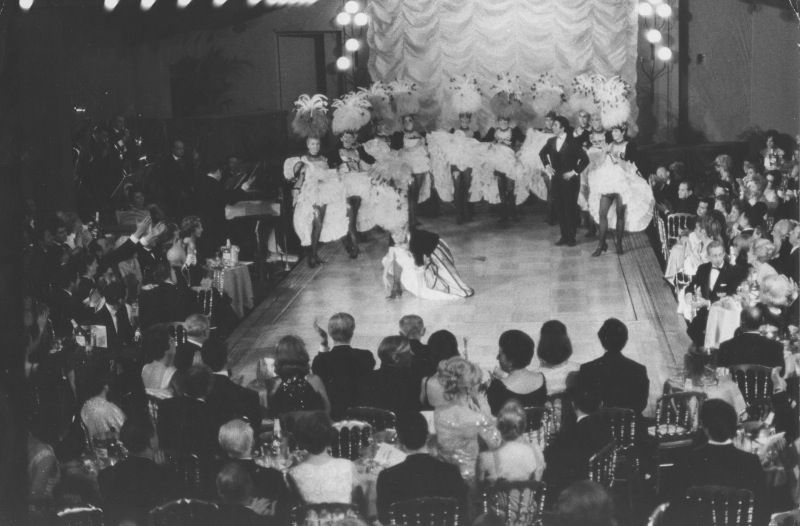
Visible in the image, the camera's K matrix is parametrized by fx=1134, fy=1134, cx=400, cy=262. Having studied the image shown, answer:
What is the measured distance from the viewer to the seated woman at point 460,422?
5348mm

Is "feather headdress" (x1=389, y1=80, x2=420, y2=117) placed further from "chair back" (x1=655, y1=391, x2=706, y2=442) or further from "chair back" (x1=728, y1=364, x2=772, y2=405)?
"chair back" (x1=655, y1=391, x2=706, y2=442)

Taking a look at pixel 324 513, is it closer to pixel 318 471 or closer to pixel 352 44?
pixel 318 471

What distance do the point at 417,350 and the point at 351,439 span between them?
1.18 m

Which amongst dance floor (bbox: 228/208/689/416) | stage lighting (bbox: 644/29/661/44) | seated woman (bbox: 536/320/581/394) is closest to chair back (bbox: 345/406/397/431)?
seated woman (bbox: 536/320/581/394)

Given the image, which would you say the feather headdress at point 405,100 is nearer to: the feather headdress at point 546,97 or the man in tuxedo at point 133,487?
the feather headdress at point 546,97

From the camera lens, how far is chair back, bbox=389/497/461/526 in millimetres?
4707

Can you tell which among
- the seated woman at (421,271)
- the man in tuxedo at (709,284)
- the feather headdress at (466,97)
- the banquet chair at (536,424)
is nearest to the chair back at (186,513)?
the banquet chair at (536,424)

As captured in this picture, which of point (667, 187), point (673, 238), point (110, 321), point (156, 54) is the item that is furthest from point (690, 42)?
point (110, 321)

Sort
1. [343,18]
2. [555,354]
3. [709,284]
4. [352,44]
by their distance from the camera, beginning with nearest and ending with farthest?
[555,354]
[709,284]
[343,18]
[352,44]

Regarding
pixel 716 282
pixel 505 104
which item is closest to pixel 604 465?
pixel 716 282

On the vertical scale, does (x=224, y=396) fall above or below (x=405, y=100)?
below

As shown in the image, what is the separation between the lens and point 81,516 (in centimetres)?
478

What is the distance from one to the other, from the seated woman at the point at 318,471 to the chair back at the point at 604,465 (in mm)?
1167

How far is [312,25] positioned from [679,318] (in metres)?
9.41
